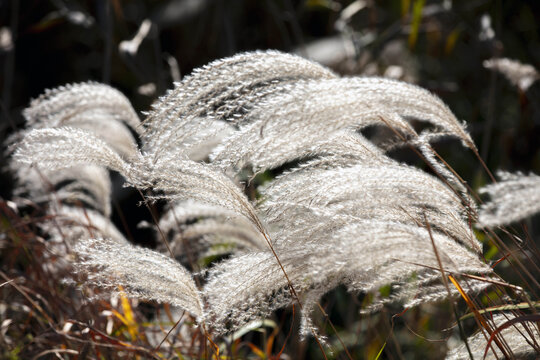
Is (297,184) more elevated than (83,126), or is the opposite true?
(83,126)

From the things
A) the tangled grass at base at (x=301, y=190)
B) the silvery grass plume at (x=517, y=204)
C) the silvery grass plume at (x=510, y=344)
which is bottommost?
the silvery grass plume at (x=510, y=344)

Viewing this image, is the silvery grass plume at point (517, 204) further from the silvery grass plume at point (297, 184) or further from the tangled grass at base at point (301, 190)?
the silvery grass plume at point (297, 184)

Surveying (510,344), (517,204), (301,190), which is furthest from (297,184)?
(510,344)

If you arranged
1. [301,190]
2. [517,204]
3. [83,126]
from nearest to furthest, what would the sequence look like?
[517,204]
[301,190]
[83,126]

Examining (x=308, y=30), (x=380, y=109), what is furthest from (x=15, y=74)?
(x=380, y=109)

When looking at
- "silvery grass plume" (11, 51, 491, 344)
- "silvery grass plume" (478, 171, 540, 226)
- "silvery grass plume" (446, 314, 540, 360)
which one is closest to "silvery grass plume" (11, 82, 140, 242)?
"silvery grass plume" (11, 51, 491, 344)

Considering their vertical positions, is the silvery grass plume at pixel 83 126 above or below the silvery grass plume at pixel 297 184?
above

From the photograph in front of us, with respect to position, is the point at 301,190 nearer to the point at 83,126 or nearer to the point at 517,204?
the point at 517,204

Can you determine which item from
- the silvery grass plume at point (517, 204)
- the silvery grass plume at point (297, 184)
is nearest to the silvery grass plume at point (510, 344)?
the silvery grass plume at point (297, 184)

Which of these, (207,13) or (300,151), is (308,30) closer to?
(207,13)
